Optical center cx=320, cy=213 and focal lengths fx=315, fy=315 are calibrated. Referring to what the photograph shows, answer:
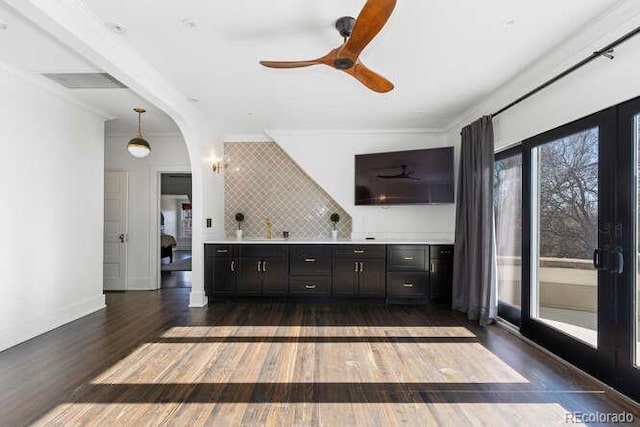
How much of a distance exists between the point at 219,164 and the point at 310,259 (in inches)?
83.6

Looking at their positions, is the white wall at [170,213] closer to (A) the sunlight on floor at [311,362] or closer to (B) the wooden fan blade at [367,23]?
(A) the sunlight on floor at [311,362]

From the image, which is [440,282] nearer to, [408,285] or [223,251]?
[408,285]

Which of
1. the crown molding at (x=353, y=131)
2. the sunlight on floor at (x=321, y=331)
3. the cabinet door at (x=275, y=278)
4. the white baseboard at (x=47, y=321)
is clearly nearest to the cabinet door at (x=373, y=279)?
the sunlight on floor at (x=321, y=331)

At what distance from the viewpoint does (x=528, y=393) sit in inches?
86.9

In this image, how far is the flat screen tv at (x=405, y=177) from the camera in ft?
14.7

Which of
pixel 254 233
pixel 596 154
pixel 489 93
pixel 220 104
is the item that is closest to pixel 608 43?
pixel 596 154

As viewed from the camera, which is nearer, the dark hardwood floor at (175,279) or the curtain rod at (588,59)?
the curtain rod at (588,59)

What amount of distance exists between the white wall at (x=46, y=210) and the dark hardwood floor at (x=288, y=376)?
1.06 ft

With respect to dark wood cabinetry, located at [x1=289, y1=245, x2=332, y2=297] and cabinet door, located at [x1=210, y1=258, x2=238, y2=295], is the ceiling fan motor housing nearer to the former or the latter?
dark wood cabinetry, located at [x1=289, y1=245, x2=332, y2=297]

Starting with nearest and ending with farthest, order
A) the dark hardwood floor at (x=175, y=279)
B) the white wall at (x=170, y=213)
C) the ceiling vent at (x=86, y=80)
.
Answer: the ceiling vent at (x=86, y=80)
the dark hardwood floor at (x=175, y=279)
the white wall at (x=170, y=213)

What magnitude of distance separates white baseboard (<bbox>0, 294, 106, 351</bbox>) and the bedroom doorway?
1.57m

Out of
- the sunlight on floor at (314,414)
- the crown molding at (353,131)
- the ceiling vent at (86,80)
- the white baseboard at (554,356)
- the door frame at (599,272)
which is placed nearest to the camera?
the sunlight on floor at (314,414)

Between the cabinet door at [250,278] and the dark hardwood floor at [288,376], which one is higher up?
the cabinet door at [250,278]

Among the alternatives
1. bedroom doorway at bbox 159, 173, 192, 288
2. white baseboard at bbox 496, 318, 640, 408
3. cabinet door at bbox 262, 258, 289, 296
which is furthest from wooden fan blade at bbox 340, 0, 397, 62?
bedroom doorway at bbox 159, 173, 192, 288
